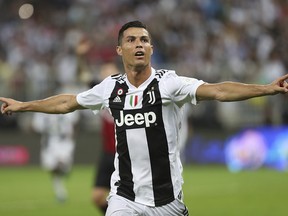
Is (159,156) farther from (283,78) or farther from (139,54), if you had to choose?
(283,78)

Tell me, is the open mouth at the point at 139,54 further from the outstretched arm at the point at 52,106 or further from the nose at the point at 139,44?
the outstretched arm at the point at 52,106

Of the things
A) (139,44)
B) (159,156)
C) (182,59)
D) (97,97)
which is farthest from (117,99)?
(182,59)

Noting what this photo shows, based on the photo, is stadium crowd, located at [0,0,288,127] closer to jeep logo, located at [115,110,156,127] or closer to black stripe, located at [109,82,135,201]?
black stripe, located at [109,82,135,201]

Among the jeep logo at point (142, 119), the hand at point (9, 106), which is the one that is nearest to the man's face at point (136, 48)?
the jeep logo at point (142, 119)

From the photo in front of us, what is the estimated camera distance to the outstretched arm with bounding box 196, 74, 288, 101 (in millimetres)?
6750

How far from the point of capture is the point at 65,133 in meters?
18.5

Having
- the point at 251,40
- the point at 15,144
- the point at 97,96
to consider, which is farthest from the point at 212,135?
the point at 97,96

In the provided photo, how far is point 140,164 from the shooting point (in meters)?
7.62

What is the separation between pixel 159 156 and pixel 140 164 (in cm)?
18

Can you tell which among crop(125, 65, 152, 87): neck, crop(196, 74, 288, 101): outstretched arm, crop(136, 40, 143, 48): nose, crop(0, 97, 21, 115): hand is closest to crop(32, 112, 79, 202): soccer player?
crop(0, 97, 21, 115): hand

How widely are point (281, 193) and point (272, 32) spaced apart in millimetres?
9244

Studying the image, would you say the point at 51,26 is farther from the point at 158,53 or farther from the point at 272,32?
the point at 272,32

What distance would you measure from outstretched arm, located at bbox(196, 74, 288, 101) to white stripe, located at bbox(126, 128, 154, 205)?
0.66 metres

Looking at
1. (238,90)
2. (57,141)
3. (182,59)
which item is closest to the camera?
(238,90)
